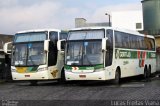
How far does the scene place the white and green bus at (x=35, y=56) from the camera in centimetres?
2461

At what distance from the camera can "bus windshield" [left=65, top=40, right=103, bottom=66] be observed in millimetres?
22656

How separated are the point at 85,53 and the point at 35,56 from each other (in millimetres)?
3317

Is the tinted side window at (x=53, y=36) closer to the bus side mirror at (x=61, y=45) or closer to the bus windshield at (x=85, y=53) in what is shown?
the bus side mirror at (x=61, y=45)

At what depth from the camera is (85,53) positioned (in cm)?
2280

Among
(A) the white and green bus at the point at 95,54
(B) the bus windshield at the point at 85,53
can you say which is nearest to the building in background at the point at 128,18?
(A) the white and green bus at the point at 95,54

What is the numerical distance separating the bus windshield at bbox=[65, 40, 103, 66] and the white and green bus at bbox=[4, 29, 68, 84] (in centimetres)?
176

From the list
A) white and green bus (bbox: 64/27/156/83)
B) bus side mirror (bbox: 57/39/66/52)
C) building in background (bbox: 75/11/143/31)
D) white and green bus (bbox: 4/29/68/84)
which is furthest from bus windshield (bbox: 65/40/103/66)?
building in background (bbox: 75/11/143/31)

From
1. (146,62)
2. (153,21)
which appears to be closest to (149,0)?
(153,21)

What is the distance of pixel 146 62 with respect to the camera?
1216 inches

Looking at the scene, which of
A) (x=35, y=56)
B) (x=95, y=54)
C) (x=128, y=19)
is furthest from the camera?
(x=128, y=19)

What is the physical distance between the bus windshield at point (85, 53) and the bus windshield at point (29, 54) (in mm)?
1940

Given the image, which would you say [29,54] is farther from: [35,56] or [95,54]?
[95,54]

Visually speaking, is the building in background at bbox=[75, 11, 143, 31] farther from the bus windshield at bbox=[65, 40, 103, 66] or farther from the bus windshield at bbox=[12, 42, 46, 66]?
the bus windshield at bbox=[65, 40, 103, 66]

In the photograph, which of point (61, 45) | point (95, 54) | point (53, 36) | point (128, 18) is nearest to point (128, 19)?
point (128, 18)
